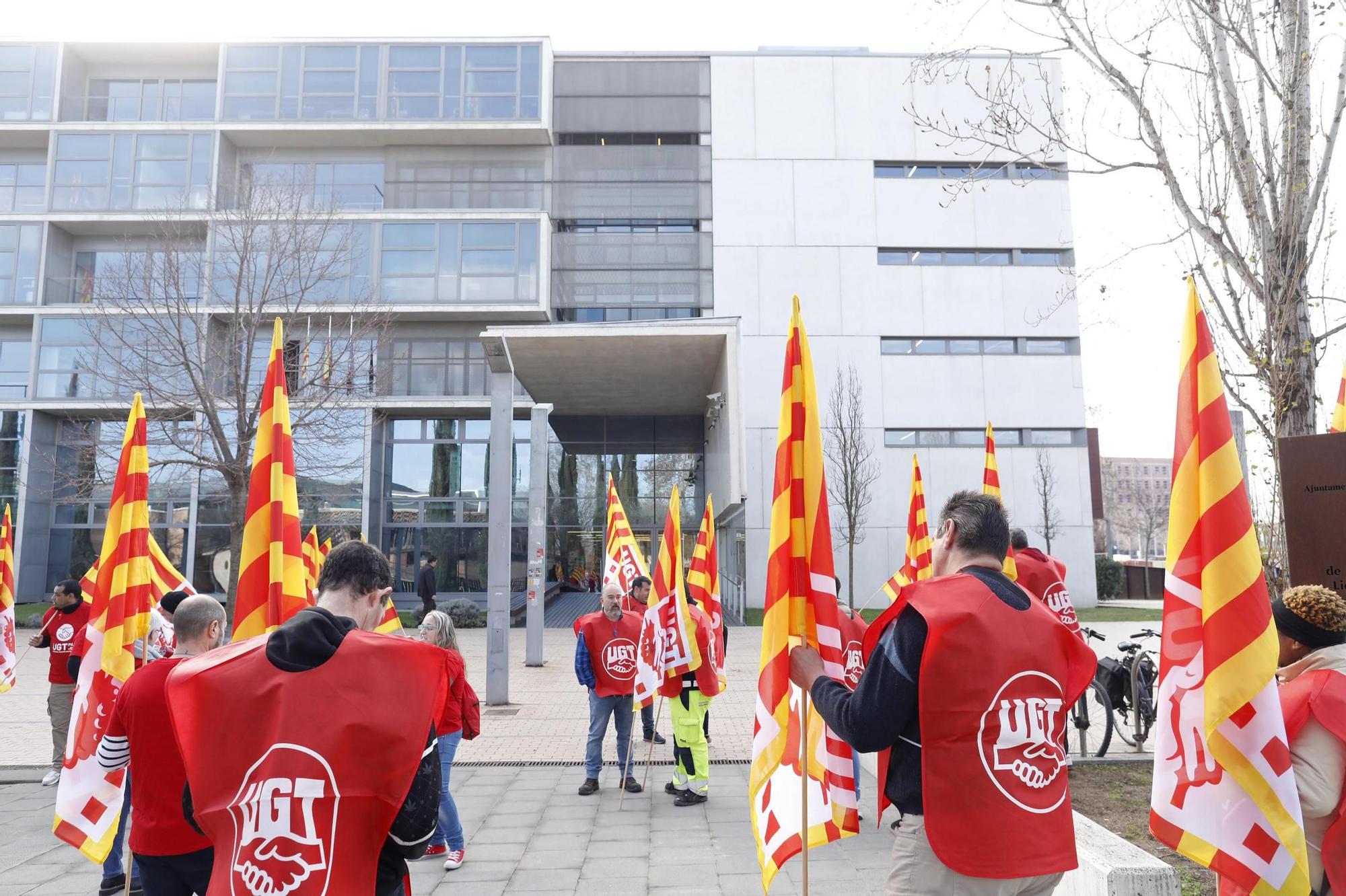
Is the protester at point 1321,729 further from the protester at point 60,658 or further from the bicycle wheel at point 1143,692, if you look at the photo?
the protester at point 60,658

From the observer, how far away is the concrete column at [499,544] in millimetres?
12555

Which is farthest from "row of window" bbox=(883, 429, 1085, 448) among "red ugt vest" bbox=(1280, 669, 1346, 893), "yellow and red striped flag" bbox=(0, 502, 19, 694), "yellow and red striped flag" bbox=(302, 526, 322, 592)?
"red ugt vest" bbox=(1280, 669, 1346, 893)

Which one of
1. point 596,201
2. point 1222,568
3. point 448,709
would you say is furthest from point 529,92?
point 1222,568

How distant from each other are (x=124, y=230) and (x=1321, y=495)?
33.7 meters

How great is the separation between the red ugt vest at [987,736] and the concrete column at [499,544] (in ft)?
32.8

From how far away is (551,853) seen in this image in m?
6.45

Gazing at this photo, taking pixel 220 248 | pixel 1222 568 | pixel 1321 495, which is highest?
pixel 220 248

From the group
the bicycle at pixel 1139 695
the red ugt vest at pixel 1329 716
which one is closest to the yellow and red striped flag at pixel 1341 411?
the red ugt vest at pixel 1329 716

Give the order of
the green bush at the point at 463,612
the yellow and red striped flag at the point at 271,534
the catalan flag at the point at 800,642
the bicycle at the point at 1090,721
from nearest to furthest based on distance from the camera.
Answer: the catalan flag at the point at 800,642 → the yellow and red striped flag at the point at 271,534 → the bicycle at the point at 1090,721 → the green bush at the point at 463,612

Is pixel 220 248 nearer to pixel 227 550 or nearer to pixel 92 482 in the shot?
pixel 92 482

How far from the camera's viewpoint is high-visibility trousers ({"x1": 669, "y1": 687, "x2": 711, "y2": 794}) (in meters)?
7.66

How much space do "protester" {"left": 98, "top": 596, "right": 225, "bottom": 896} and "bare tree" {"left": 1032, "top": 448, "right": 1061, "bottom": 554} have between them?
27296mm

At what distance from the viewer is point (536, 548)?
649 inches

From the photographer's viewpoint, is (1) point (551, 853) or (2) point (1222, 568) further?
(1) point (551, 853)
